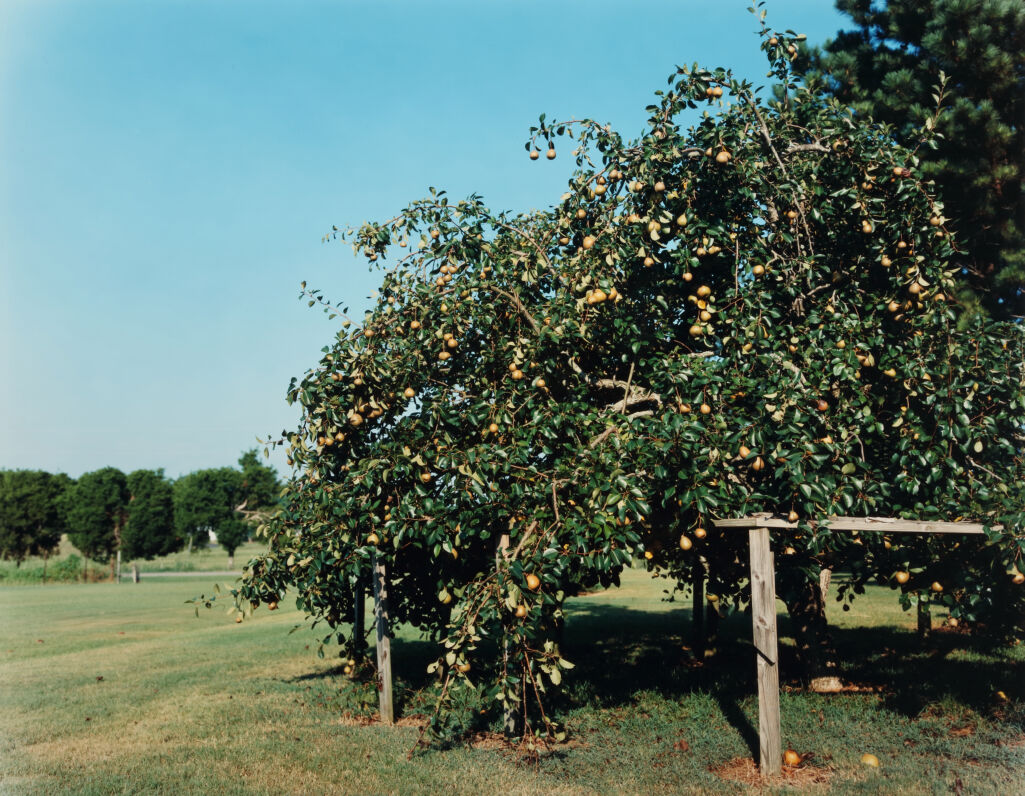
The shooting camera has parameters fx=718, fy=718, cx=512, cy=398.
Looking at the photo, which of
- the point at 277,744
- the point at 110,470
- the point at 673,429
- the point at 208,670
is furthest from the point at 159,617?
the point at 110,470

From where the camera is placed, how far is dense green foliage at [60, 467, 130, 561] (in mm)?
45719

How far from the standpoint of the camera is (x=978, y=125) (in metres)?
8.92

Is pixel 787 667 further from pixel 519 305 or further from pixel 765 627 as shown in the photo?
pixel 519 305

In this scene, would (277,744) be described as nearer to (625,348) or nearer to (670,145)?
(625,348)

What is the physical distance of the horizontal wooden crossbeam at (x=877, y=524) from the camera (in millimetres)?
5402

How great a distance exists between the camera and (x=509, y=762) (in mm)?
6398

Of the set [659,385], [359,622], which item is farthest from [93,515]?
[659,385]

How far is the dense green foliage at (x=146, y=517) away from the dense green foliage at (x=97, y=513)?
2.34 ft

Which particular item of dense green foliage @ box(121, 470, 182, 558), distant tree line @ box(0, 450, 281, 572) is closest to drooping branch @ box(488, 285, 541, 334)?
distant tree line @ box(0, 450, 281, 572)

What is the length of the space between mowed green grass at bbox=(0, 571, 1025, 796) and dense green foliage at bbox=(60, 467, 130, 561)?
36.6m

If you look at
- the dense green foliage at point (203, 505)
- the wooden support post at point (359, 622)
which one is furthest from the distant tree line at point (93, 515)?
the wooden support post at point (359, 622)

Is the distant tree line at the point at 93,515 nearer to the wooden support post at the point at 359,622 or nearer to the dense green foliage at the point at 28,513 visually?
the dense green foliage at the point at 28,513

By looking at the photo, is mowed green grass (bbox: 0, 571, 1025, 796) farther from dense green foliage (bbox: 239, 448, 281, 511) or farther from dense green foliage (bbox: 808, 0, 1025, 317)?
dense green foliage (bbox: 239, 448, 281, 511)

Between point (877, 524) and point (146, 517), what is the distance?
50740mm
